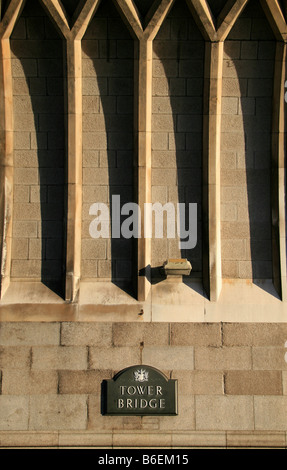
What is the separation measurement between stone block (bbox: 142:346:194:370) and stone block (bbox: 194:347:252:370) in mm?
181

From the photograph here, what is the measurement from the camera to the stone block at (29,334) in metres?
11.1

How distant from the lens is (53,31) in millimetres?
11156

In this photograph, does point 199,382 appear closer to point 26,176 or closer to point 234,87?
point 26,176

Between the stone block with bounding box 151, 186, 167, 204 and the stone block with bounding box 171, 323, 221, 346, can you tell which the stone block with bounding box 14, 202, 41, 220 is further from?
the stone block with bounding box 171, 323, 221, 346

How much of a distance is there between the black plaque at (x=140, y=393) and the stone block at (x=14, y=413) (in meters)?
1.79

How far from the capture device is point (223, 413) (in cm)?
1083

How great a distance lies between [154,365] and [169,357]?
384mm

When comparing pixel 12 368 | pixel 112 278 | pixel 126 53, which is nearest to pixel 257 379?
pixel 112 278

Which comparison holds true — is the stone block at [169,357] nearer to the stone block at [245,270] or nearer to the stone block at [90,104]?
the stone block at [245,270]

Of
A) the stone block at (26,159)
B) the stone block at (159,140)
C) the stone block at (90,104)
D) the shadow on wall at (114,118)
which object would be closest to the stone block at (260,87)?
the stone block at (159,140)

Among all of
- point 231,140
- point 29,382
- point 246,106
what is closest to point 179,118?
point 231,140

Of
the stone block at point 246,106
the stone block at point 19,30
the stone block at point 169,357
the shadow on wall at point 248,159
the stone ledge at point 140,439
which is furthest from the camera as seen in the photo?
the stone block at point 246,106

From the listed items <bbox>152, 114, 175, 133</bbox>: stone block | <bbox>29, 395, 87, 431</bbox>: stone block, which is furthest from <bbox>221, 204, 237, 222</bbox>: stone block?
<bbox>29, 395, 87, 431</bbox>: stone block
